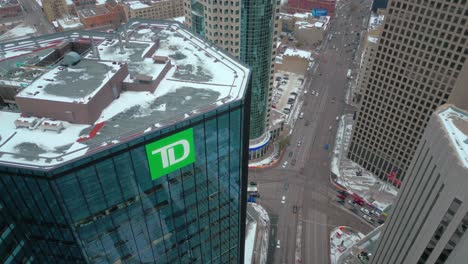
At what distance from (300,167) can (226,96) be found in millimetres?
119355

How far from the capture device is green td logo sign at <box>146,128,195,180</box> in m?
41.6

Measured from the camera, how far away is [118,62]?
48312mm

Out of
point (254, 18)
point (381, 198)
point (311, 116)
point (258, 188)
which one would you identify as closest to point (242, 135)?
point (254, 18)

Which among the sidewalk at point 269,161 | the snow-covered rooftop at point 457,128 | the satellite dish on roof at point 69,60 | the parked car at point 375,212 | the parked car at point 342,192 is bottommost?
the parked car at point 375,212

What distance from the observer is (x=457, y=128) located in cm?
6512

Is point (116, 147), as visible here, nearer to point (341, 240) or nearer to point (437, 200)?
point (437, 200)

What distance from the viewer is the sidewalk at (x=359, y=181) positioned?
141375mm

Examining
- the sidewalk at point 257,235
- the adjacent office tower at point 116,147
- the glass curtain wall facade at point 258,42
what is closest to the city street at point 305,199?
the sidewalk at point 257,235

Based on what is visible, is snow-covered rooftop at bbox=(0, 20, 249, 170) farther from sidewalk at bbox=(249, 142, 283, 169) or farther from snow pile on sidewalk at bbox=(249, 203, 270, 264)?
sidewalk at bbox=(249, 142, 283, 169)

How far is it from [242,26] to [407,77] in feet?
206

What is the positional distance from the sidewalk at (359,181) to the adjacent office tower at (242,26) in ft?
181

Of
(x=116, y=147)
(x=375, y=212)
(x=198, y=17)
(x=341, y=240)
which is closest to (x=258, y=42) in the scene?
(x=198, y=17)

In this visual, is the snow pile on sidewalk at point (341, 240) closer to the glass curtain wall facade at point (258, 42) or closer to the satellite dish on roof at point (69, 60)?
the glass curtain wall facade at point (258, 42)

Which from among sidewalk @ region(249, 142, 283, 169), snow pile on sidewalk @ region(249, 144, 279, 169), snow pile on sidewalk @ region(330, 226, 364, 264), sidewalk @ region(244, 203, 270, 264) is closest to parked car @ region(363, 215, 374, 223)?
snow pile on sidewalk @ region(330, 226, 364, 264)
